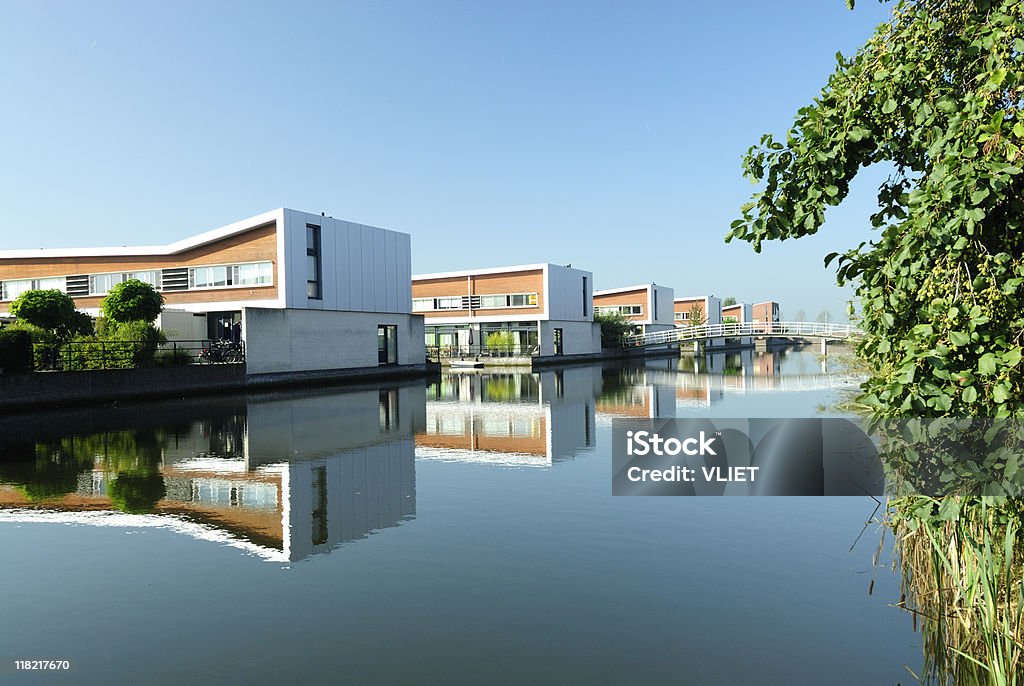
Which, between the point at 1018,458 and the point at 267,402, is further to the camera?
the point at 267,402

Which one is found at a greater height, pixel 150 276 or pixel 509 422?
pixel 150 276

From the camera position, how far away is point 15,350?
2300 centimetres

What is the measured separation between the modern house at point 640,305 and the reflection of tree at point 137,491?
67.6 m

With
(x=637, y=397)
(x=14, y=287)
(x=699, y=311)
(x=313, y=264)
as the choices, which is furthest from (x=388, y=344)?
(x=699, y=311)

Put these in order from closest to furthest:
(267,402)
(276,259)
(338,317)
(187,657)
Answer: (187,657) → (267,402) → (276,259) → (338,317)

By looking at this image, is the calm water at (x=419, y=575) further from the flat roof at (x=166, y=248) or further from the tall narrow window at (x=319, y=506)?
the flat roof at (x=166, y=248)

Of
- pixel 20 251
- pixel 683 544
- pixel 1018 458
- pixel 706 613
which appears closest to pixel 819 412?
pixel 683 544

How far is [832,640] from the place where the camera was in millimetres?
5609

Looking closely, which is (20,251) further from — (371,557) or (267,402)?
(371,557)

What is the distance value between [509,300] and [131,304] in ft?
103

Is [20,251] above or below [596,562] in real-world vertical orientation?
above

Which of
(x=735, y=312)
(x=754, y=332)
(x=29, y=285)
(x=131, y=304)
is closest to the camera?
(x=131, y=304)

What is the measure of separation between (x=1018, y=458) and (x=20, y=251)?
2028 inches

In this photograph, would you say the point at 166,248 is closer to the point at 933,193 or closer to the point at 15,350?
the point at 15,350
